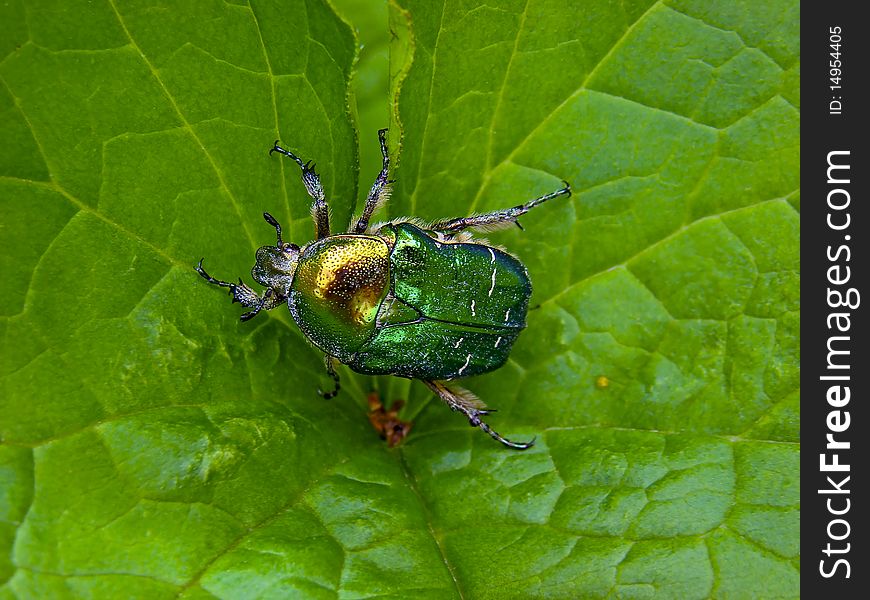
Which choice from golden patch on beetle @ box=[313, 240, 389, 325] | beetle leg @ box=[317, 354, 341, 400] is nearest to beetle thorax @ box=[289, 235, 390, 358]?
golden patch on beetle @ box=[313, 240, 389, 325]

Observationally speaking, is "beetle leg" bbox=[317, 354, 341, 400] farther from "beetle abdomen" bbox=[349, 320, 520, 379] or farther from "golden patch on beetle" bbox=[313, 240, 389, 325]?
"golden patch on beetle" bbox=[313, 240, 389, 325]

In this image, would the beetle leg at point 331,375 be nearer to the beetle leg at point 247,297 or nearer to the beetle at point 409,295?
the beetle at point 409,295

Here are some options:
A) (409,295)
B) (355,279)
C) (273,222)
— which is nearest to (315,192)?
(273,222)

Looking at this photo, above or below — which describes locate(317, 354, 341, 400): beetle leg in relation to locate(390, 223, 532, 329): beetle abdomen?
below

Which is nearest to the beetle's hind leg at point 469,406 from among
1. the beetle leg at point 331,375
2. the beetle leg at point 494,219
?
the beetle leg at point 331,375

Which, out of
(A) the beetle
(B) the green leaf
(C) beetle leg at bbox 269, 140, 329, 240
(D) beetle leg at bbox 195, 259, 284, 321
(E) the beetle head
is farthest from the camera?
(A) the beetle

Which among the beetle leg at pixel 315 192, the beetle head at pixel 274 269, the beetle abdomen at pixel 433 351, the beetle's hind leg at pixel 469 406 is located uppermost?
the beetle leg at pixel 315 192

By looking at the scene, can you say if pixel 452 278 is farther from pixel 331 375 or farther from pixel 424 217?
pixel 331 375
